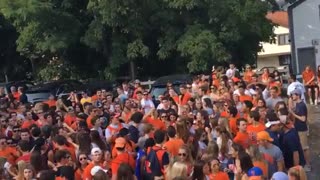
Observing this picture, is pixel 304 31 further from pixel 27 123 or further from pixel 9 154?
pixel 9 154

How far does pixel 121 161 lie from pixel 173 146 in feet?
3.13

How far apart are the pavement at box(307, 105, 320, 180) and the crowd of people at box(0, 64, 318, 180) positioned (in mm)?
292

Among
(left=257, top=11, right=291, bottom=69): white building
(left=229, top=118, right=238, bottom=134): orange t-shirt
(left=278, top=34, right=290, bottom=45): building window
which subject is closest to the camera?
(left=229, top=118, right=238, bottom=134): orange t-shirt

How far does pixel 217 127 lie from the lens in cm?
1200

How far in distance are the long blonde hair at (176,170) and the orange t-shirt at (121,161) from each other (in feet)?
2.78

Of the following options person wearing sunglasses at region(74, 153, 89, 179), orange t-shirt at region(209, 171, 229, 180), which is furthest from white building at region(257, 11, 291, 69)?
orange t-shirt at region(209, 171, 229, 180)

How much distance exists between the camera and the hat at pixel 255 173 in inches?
343

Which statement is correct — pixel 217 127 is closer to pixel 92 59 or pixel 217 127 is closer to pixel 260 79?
pixel 260 79

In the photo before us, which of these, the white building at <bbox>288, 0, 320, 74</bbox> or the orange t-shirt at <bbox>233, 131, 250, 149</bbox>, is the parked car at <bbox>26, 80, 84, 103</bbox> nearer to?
the white building at <bbox>288, 0, 320, 74</bbox>

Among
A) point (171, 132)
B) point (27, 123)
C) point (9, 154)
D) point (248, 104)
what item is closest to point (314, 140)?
point (248, 104)

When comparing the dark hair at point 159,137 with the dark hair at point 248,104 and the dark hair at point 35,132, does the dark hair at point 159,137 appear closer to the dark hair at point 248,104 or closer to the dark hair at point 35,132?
the dark hair at point 35,132

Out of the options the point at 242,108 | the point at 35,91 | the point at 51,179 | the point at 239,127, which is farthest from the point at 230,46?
the point at 51,179

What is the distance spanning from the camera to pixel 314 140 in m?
18.5

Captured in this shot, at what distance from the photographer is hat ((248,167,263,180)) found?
343 inches
